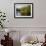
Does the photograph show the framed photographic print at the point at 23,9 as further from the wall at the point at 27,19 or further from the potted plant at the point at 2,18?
the potted plant at the point at 2,18

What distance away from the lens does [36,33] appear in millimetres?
4383

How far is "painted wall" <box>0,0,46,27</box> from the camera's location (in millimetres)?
4391

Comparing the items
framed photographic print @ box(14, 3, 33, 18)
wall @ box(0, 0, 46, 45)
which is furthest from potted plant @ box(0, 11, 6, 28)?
framed photographic print @ box(14, 3, 33, 18)

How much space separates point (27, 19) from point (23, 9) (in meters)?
0.34

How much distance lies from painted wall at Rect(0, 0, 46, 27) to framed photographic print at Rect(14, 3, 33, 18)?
0.30ft

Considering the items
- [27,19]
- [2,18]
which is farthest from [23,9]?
[2,18]

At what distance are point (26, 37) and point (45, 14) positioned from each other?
94 centimetres

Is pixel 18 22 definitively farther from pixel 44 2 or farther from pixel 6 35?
pixel 44 2

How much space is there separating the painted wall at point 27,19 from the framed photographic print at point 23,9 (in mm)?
92

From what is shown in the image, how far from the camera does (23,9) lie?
14.5 feet

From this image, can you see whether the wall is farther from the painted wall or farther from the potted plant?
the potted plant

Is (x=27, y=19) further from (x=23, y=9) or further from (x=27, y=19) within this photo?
(x=23, y=9)

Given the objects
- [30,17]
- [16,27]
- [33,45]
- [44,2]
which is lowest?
[33,45]

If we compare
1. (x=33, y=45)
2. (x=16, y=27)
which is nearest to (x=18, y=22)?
(x=16, y=27)
